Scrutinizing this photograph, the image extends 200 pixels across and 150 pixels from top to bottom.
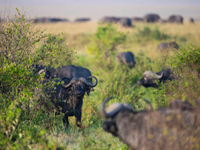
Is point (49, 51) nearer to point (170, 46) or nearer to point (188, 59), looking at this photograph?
point (188, 59)

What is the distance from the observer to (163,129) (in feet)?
9.74

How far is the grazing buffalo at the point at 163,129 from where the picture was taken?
289 centimetres

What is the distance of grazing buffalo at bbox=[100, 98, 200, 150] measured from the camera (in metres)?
2.89

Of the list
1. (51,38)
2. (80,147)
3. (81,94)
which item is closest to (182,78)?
(81,94)

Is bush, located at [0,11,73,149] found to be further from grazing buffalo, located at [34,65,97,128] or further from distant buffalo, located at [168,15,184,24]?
distant buffalo, located at [168,15,184,24]

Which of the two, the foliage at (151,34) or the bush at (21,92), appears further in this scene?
the foliage at (151,34)

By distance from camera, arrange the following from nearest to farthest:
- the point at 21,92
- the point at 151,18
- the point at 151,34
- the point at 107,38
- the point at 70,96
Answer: the point at 21,92 < the point at 70,96 < the point at 107,38 < the point at 151,34 < the point at 151,18

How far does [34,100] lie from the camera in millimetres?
4902

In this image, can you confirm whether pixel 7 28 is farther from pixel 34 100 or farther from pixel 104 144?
pixel 104 144

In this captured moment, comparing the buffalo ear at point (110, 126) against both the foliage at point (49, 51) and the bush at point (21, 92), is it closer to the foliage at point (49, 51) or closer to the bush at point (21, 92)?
the bush at point (21, 92)

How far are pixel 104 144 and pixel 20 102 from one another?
82.7 inches

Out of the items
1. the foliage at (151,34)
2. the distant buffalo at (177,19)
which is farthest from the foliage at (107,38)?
the distant buffalo at (177,19)

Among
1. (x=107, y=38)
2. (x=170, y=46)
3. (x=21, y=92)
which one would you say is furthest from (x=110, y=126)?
(x=107, y=38)

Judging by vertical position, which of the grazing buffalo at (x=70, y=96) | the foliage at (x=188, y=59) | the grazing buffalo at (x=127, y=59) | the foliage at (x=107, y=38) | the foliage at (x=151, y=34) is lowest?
the grazing buffalo at (x=70, y=96)
